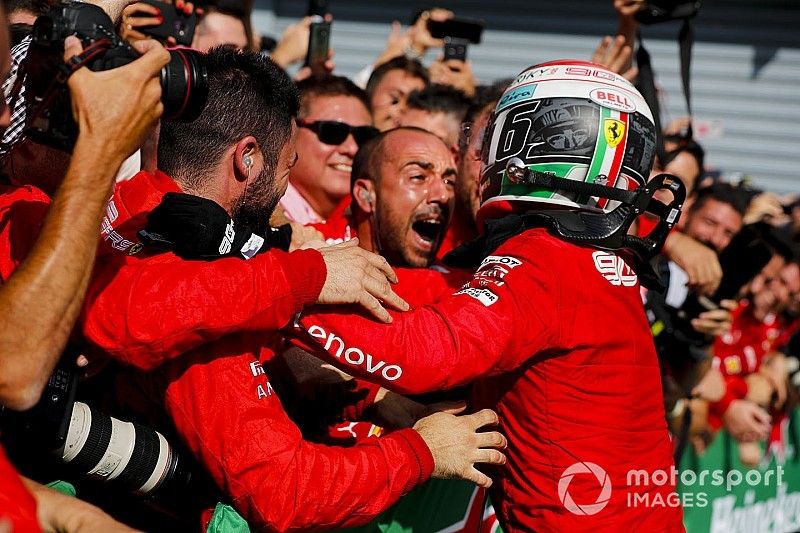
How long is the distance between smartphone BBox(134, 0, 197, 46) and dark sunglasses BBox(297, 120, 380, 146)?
1163mm

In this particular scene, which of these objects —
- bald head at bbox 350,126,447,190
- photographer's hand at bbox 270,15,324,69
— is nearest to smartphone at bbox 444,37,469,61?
photographer's hand at bbox 270,15,324,69

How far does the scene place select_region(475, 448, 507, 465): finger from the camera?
319 cm

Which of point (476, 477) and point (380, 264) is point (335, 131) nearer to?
point (380, 264)

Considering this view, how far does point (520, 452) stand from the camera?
338 centimetres

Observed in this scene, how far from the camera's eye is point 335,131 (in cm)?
608

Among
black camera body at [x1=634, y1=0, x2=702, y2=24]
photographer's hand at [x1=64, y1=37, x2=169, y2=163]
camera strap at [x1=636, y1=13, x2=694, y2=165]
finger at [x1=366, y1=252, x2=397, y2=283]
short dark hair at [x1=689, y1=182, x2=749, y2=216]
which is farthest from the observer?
short dark hair at [x1=689, y1=182, x2=749, y2=216]

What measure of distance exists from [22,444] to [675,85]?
478 inches

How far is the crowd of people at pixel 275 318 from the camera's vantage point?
249 centimetres

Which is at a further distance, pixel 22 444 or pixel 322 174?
pixel 322 174

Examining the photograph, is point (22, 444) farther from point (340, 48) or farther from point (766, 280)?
point (340, 48)

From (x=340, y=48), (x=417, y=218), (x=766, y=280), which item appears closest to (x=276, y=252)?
(x=417, y=218)

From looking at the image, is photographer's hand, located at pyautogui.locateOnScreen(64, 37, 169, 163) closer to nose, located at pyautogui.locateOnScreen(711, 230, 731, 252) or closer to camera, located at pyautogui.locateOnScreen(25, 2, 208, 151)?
camera, located at pyautogui.locateOnScreen(25, 2, 208, 151)

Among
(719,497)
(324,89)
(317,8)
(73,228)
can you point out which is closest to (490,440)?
(73,228)

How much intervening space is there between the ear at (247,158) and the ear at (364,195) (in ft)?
5.58
